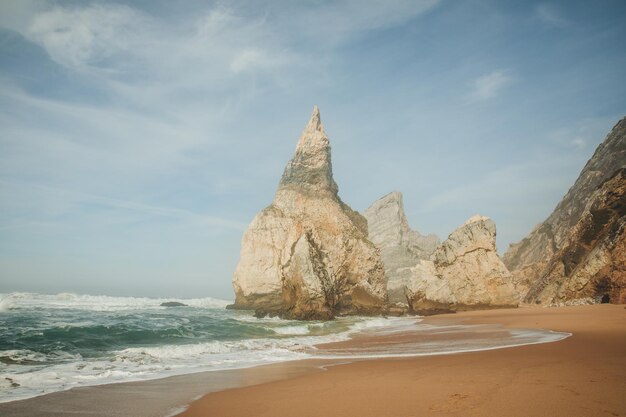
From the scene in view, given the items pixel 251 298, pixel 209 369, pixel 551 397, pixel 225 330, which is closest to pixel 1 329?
pixel 225 330

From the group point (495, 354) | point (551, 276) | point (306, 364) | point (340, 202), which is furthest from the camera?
point (340, 202)

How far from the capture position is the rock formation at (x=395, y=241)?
73.7m

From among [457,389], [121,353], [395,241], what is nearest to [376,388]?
[457,389]

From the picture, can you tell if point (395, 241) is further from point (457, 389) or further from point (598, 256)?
point (457, 389)

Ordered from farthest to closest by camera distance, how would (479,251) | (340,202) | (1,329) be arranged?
(340,202)
(479,251)
(1,329)

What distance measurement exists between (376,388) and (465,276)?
118ft

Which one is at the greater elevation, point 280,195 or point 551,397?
point 280,195

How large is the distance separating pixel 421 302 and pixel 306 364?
1307 inches

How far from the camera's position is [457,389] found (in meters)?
5.16

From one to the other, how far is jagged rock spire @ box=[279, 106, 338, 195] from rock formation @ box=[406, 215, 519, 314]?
16967 mm

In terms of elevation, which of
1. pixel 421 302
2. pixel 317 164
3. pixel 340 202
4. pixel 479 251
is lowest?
pixel 421 302

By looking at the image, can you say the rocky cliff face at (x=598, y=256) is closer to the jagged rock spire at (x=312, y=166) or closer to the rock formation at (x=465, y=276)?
the rock formation at (x=465, y=276)

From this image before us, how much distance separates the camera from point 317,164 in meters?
50.2

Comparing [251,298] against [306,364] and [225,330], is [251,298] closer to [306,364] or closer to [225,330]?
[225,330]
